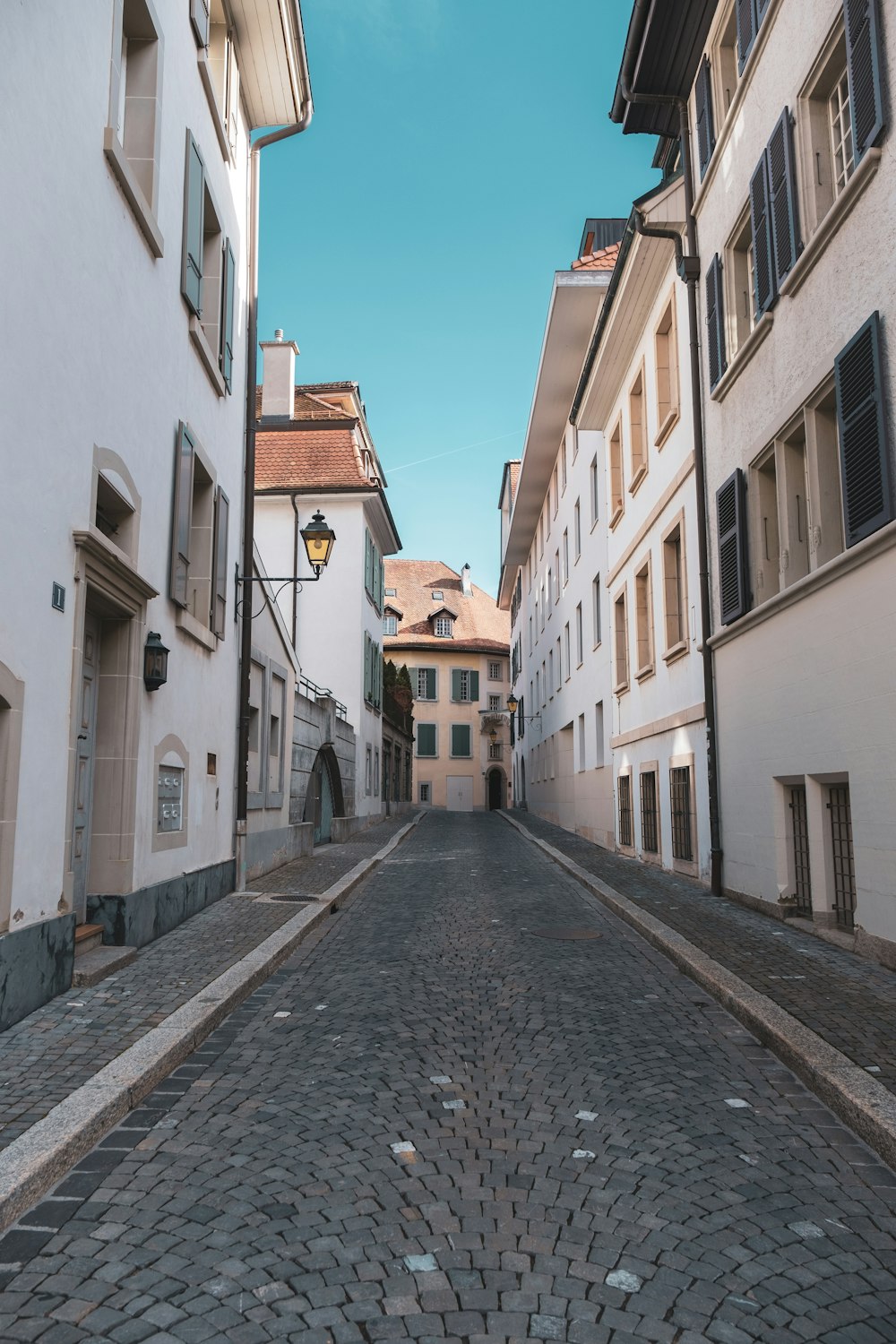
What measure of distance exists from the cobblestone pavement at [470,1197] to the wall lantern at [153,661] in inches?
130

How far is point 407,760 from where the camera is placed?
4512cm

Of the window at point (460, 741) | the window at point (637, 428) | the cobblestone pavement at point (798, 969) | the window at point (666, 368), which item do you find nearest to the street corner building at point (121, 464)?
the cobblestone pavement at point (798, 969)

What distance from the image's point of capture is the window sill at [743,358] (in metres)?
9.95

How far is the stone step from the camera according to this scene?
674 centimetres

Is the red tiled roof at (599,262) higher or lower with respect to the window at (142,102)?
higher

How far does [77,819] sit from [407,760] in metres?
37.5

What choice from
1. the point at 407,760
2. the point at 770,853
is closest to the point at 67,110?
the point at 770,853

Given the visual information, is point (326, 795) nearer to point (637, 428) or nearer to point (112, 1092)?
point (637, 428)

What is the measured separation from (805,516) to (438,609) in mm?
50779

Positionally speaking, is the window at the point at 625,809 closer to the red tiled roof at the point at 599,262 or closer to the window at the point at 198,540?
the window at the point at 198,540

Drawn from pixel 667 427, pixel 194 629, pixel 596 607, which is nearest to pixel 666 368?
pixel 667 427

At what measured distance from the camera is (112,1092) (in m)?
4.51

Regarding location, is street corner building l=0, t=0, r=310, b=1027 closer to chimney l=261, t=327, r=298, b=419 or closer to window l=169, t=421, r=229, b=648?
window l=169, t=421, r=229, b=648

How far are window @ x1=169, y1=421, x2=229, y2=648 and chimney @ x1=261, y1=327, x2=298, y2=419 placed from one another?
53.8 feet
